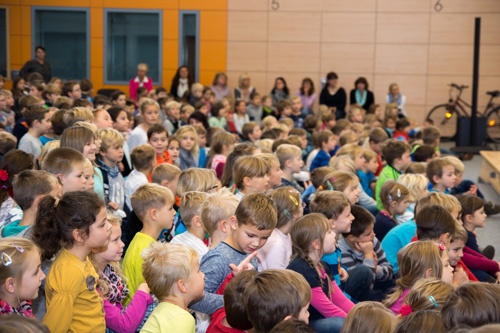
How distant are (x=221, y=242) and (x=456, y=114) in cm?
1179

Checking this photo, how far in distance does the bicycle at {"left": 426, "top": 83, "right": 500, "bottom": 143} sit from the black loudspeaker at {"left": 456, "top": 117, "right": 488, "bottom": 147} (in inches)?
13.4

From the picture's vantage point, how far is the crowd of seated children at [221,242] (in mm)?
3135

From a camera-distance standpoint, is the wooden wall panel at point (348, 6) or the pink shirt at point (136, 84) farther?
the wooden wall panel at point (348, 6)

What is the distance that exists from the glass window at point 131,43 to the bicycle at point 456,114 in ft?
19.3

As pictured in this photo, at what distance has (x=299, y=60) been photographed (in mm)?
15594

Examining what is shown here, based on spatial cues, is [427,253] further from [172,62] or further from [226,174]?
[172,62]

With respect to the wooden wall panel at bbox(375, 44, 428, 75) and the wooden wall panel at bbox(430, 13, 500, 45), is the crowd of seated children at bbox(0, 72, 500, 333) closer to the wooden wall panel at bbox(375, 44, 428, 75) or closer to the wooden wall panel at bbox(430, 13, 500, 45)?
the wooden wall panel at bbox(375, 44, 428, 75)

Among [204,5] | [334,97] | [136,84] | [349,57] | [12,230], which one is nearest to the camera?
[12,230]

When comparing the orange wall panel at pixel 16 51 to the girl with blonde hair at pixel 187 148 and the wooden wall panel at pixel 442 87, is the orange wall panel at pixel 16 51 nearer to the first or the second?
the wooden wall panel at pixel 442 87

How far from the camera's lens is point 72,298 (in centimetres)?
333

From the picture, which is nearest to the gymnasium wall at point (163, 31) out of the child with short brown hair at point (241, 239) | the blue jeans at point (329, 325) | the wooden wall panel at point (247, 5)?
the wooden wall panel at point (247, 5)

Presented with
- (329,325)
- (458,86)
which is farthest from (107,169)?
(458,86)

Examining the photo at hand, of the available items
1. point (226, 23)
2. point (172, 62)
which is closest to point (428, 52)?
point (226, 23)

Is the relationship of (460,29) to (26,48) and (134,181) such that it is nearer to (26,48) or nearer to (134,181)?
(26,48)
